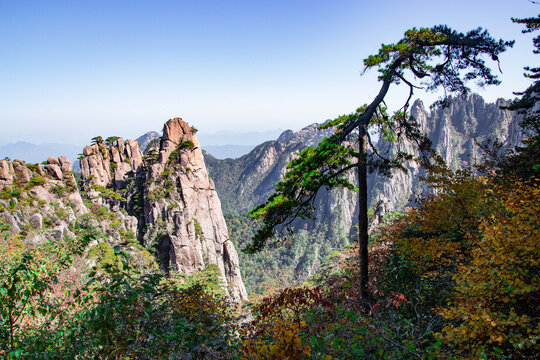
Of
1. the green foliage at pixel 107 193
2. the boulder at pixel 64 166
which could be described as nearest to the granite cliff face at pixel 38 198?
the boulder at pixel 64 166

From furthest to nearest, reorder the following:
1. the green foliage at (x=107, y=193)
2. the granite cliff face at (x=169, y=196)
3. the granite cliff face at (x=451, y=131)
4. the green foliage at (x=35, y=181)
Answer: the granite cliff face at (x=451, y=131) → the green foliage at (x=107, y=193) → the granite cliff face at (x=169, y=196) → the green foliage at (x=35, y=181)

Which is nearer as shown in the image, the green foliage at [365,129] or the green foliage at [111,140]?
the green foliage at [365,129]

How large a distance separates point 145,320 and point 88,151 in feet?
162

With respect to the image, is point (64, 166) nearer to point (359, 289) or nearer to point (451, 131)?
point (359, 289)

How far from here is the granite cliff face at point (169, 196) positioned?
3653 cm

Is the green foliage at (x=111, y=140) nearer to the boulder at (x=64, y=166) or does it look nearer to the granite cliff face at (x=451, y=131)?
the boulder at (x=64, y=166)

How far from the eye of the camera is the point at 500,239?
4020 mm

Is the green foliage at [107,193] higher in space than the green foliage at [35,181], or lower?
lower

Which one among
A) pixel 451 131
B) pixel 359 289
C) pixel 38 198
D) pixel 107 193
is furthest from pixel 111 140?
pixel 451 131

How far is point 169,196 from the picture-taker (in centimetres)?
4012

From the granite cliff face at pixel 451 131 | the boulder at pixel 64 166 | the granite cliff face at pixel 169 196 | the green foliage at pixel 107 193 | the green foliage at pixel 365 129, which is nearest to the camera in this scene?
the green foliage at pixel 365 129

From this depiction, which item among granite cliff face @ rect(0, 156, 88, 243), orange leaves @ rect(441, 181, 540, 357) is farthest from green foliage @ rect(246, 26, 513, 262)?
granite cliff face @ rect(0, 156, 88, 243)

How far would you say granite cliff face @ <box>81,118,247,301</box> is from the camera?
36.5 meters

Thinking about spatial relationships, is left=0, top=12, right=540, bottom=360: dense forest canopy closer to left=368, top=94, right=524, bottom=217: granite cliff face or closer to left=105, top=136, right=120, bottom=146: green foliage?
left=105, top=136, right=120, bottom=146: green foliage
